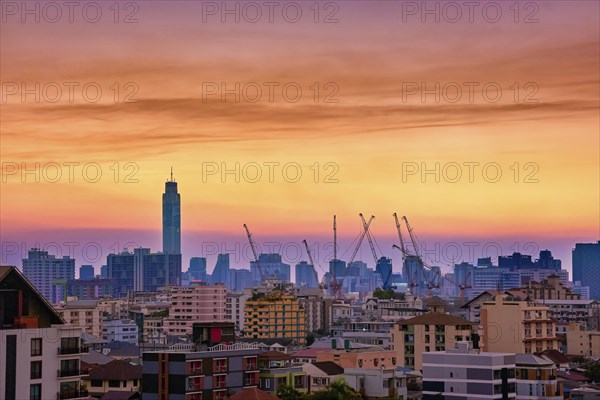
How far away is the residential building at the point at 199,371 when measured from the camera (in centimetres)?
3916

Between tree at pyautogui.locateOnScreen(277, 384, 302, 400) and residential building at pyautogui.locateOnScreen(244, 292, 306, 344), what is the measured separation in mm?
55763

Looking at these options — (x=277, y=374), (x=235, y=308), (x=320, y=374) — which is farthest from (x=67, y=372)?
(x=235, y=308)

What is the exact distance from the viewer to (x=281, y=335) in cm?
10038

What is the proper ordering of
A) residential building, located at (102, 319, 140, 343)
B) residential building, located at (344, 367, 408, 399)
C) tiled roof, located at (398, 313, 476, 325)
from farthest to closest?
residential building, located at (102, 319, 140, 343), tiled roof, located at (398, 313, 476, 325), residential building, located at (344, 367, 408, 399)

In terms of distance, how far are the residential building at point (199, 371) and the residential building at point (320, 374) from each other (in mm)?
6001

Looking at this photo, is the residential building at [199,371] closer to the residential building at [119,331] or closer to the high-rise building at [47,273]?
the residential building at [119,331]

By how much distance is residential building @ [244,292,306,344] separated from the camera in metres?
100

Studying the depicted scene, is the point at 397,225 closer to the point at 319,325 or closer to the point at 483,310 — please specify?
the point at 319,325

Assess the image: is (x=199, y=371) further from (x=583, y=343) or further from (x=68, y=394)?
(x=583, y=343)

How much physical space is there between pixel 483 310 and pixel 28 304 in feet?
115

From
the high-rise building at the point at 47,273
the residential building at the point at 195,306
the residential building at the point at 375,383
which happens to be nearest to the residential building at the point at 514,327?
the residential building at the point at 375,383

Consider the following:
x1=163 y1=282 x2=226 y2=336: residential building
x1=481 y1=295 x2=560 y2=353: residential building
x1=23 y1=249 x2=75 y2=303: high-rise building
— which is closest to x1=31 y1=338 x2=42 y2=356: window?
x1=481 y1=295 x2=560 y2=353: residential building

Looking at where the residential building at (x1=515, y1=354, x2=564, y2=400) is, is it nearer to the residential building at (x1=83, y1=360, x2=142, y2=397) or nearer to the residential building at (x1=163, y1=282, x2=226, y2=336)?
the residential building at (x1=83, y1=360, x2=142, y2=397)

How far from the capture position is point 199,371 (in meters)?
39.5
